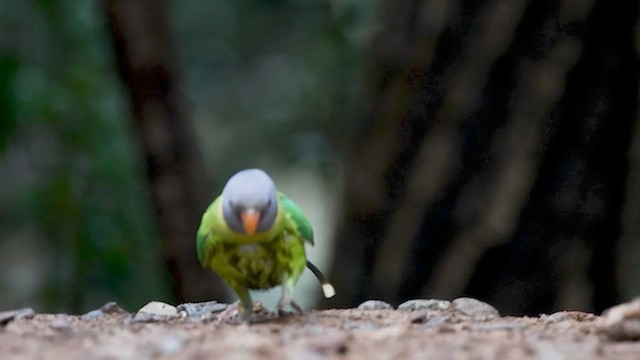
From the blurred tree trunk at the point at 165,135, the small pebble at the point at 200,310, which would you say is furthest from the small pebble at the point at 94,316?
the blurred tree trunk at the point at 165,135

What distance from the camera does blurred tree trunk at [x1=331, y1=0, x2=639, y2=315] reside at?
18.0 feet

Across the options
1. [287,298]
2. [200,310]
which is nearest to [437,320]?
[287,298]


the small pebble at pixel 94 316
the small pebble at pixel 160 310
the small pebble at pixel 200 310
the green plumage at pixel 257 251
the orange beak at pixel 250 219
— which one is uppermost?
the orange beak at pixel 250 219

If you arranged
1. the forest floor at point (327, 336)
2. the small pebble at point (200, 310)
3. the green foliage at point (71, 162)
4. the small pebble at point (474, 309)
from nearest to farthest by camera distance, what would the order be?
1. the forest floor at point (327, 336)
2. the small pebble at point (474, 309)
3. the small pebble at point (200, 310)
4. the green foliage at point (71, 162)

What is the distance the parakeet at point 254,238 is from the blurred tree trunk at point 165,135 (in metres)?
1.95

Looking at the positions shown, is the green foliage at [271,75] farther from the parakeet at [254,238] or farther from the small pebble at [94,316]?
the parakeet at [254,238]

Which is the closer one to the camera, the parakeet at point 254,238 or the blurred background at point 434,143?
the parakeet at point 254,238

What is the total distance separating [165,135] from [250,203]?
2308mm

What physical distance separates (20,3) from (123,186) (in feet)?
4.46

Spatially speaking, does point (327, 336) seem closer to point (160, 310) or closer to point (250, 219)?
point (250, 219)

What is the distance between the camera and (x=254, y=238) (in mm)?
3078

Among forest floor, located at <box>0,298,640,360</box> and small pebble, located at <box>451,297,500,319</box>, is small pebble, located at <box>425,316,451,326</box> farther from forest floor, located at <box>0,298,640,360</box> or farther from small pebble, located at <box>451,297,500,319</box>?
small pebble, located at <box>451,297,500,319</box>

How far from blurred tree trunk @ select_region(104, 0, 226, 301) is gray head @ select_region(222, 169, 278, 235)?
7.07 feet

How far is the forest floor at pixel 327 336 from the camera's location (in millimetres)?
2357
